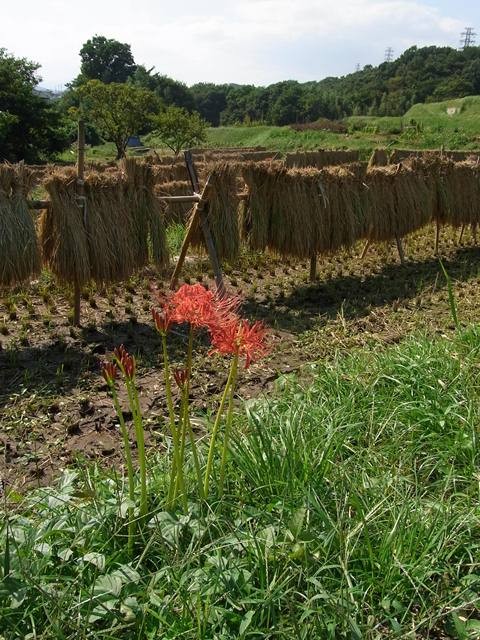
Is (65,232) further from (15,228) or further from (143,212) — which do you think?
(143,212)

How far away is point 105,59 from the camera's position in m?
89.1

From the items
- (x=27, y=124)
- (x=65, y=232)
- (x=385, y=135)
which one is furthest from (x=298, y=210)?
(x=385, y=135)

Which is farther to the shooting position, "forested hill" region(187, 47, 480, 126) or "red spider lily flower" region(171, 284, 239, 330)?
"forested hill" region(187, 47, 480, 126)

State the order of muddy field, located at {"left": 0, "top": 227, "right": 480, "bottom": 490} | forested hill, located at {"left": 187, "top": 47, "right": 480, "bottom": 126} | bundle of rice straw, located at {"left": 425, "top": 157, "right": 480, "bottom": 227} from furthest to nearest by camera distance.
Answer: forested hill, located at {"left": 187, "top": 47, "right": 480, "bottom": 126} → bundle of rice straw, located at {"left": 425, "top": 157, "right": 480, "bottom": 227} → muddy field, located at {"left": 0, "top": 227, "right": 480, "bottom": 490}

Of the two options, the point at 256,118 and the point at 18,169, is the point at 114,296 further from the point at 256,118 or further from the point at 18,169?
the point at 256,118

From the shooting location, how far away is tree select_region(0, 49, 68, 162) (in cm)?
3128

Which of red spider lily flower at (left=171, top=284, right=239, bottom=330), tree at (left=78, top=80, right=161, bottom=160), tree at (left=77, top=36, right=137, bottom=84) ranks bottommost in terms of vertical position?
red spider lily flower at (left=171, top=284, right=239, bottom=330)

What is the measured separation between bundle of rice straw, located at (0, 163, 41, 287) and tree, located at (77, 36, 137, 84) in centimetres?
8812

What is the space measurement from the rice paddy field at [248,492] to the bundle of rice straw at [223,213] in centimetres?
148

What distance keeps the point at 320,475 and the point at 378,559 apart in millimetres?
464

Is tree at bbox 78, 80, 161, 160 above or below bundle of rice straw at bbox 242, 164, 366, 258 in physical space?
above

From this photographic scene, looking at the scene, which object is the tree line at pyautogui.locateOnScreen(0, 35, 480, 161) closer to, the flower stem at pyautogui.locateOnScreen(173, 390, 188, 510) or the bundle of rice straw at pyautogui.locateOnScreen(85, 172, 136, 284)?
the bundle of rice straw at pyautogui.locateOnScreen(85, 172, 136, 284)

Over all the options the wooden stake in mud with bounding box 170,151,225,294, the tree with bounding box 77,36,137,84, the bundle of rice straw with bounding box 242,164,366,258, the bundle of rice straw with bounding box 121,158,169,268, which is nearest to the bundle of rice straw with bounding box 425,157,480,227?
the bundle of rice straw with bounding box 242,164,366,258

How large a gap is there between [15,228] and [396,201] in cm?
616
